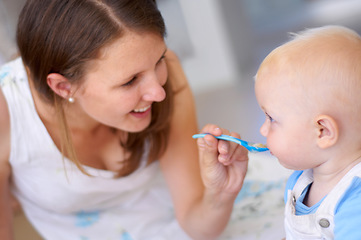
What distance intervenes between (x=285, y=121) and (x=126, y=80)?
40 cm

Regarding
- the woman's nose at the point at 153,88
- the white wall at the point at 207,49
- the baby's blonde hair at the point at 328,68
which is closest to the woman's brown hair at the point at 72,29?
the woman's nose at the point at 153,88

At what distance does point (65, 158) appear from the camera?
1339 millimetres

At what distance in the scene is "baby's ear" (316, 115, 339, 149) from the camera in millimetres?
768

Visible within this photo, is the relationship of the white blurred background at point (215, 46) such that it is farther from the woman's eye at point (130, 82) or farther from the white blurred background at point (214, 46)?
the woman's eye at point (130, 82)

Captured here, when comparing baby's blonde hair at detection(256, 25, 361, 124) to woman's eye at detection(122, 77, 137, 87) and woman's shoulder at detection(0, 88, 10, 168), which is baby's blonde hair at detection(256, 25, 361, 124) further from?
woman's shoulder at detection(0, 88, 10, 168)

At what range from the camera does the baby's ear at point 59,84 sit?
112 cm

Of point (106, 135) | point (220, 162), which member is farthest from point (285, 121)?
point (106, 135)

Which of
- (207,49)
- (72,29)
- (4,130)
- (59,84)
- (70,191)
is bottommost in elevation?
(207,49)

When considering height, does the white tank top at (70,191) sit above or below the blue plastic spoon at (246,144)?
below

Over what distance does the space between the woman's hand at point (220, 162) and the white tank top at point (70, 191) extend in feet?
1.07

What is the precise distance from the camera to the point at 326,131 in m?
0.79

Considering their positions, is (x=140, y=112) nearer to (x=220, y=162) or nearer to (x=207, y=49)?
(x=220, y=162)

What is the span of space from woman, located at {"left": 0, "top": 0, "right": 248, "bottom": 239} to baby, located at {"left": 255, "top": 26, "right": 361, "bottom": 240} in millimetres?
199

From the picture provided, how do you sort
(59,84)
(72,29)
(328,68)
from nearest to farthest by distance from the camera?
(328,68) < (72,29) < (59,84)
